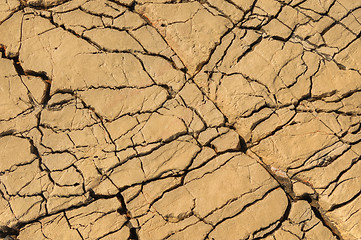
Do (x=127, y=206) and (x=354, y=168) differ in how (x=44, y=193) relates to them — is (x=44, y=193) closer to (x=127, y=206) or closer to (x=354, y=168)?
(x=127, y=206)

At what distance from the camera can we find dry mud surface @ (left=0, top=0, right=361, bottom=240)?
254 centimetres

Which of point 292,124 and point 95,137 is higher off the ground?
point 95,137

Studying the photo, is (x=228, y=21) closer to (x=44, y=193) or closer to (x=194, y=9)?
(x=194, y=9)

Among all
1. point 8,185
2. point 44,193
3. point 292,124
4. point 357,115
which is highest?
point 8,185

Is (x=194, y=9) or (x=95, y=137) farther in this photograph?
(x=194, y=9)

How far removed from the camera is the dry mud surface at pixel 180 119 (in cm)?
254

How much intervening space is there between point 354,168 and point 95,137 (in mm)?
1867

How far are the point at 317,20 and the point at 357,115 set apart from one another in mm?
792

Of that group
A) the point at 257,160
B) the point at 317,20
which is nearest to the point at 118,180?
the point at 257,160

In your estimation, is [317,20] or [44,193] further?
[317,20]

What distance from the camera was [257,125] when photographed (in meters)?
2.72

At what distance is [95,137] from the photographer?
264 cm

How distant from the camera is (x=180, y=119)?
269cm

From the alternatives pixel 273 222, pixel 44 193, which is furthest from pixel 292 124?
pixel 44 193
